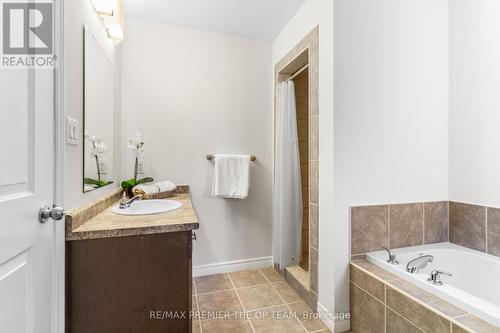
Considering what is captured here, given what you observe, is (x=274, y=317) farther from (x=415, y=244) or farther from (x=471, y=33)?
(x=471, y=33)

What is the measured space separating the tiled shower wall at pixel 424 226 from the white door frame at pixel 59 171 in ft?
5.13

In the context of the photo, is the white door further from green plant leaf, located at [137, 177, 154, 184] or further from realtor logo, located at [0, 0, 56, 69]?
green plant leaf, located at [137, 177, 154, 184]

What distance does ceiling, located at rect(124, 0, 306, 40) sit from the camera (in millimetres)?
1979

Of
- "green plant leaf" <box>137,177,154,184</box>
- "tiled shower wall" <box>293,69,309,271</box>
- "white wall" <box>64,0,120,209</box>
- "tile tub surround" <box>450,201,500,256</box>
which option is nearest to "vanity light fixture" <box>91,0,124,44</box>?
"white wall" <box>64,0,120,209</box>

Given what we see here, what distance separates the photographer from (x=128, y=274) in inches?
44.5

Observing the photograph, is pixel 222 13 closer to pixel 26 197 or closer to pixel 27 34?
pixel 27 34

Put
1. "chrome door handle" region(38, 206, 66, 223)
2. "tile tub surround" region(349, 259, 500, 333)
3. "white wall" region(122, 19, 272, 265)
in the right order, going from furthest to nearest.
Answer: "white wall" region(122, 19, 272, 265) < "tile tub surround" region(349, 259, 500, 333) < "chrome door handle" region(38, 206, 66, 223)

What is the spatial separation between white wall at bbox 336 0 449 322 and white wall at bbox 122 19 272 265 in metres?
1.08

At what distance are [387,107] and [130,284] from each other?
6.05 ft

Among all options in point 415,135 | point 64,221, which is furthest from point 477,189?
point 64,221

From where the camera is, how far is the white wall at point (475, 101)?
158cm

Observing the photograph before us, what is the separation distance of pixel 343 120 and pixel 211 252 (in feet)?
5.62

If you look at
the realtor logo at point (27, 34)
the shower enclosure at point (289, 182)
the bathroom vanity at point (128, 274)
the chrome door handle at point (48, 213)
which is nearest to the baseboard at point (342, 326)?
the shower enclosure at point (289, 182)

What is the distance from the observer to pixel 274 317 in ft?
5.64
